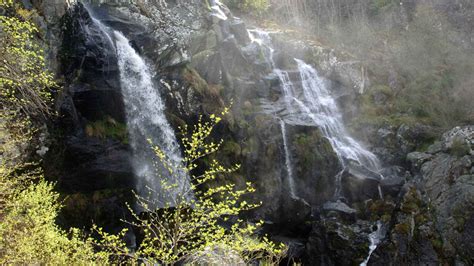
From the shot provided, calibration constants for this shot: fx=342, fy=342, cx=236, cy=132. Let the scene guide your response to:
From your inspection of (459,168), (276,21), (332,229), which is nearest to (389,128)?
(459,168)

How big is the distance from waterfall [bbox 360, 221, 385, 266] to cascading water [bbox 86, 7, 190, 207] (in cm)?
1019

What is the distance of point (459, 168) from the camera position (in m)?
16.2

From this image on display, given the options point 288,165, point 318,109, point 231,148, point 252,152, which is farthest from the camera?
point 318,109

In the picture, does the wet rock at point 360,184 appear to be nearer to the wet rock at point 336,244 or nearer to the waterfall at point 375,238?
the waterfall at point 375,238

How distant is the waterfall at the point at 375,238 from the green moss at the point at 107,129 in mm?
13890

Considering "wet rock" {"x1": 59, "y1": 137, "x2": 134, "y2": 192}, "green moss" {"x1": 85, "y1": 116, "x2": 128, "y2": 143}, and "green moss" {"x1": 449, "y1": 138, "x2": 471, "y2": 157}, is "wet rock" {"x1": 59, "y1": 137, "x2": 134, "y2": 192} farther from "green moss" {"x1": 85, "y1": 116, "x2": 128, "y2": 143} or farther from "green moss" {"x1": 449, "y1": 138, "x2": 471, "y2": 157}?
"green moss" {"x1": 449, "y1": 138, "x2": 471, "y2": 157}

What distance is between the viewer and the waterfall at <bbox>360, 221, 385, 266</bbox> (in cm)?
1602

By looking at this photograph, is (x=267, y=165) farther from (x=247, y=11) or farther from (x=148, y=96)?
(x=247, y=11)

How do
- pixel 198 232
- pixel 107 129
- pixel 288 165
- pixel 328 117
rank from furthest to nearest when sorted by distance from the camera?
pixel 328 117 < pixel 288 165 < pixel 107 129 < pixel 198 232

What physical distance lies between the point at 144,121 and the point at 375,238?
46.2 ft

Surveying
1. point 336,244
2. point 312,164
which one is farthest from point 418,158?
point 336,244

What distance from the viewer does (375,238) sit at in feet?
56.8

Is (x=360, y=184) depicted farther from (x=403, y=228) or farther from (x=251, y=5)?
(x=251, y=5)

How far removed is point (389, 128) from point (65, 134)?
21.9m
